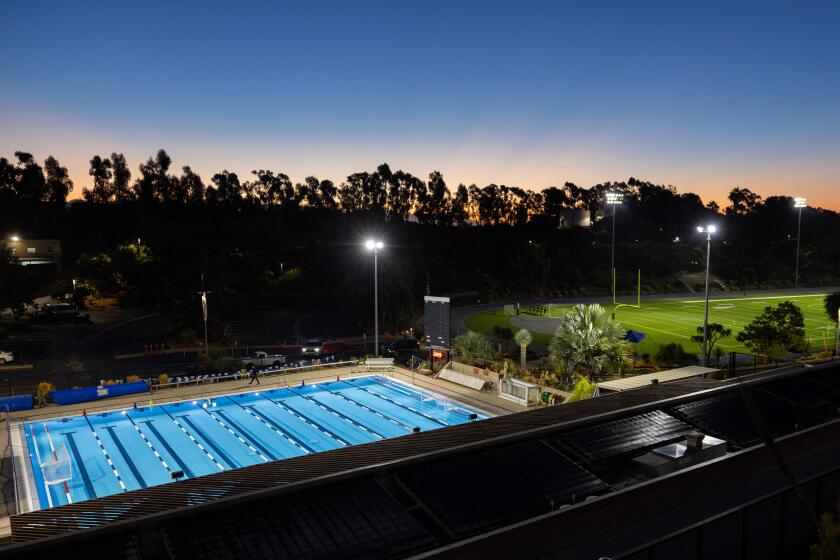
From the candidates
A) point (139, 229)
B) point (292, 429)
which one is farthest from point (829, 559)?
point (139, 229)

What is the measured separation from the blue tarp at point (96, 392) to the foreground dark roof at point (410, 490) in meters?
16.2

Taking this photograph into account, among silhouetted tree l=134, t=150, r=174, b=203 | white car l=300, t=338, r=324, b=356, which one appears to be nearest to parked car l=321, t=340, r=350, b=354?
white car l=300, t=338, r=324, b=356

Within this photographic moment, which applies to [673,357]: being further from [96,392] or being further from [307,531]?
[96,392]

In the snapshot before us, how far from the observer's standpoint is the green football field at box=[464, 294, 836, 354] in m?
35.5

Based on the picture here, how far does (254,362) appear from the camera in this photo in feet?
94.9

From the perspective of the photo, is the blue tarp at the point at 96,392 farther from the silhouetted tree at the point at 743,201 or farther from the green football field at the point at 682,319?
the silhouetted tree at the point at 743,201

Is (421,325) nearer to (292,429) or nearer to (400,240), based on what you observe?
(292,429)

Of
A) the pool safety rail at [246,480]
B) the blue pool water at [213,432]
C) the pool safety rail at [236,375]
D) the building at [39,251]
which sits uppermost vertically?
the building at [39,251]

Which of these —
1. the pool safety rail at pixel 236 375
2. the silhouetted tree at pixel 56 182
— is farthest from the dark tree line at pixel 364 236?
the pool safety rail at pixel 236 375

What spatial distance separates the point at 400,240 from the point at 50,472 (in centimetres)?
8362

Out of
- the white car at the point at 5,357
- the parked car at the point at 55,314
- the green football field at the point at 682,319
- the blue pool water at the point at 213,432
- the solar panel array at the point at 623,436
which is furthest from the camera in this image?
the parked car at the point at 55,314

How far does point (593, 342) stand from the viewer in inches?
834

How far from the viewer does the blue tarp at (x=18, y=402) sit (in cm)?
2086

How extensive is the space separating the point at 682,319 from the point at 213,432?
40.0 m
